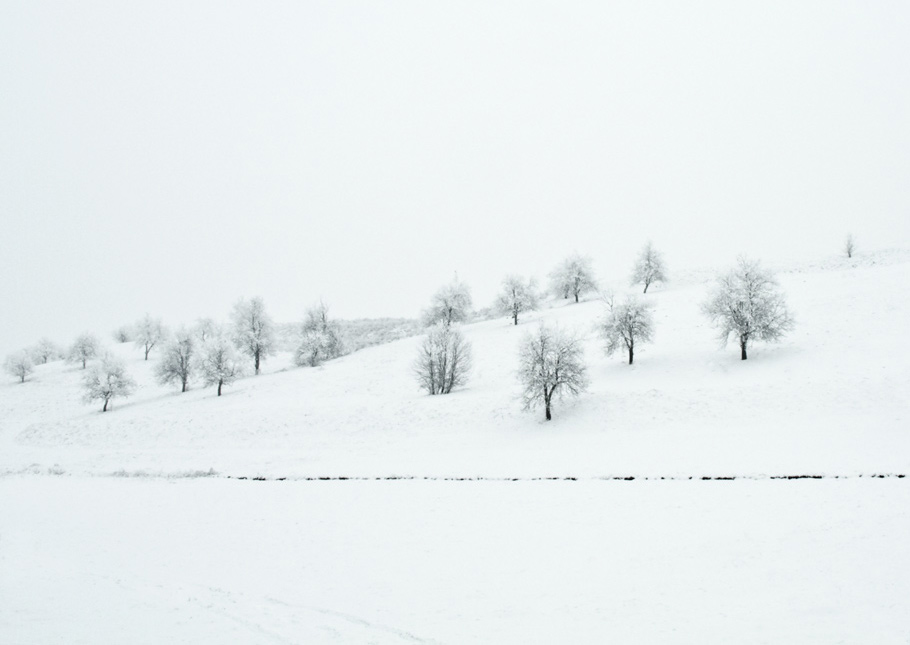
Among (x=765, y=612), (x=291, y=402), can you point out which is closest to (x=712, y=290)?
(x=765, y=612)

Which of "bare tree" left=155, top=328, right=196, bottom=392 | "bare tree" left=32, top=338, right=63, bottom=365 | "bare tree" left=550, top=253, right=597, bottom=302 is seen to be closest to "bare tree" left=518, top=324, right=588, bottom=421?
"bare tree" left=550, top=253, right=597, bottom=302

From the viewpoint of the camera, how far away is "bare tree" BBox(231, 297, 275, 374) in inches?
2458

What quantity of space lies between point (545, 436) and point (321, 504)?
576 inches

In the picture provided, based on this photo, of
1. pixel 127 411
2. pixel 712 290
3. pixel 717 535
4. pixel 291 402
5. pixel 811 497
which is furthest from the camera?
pixel 127 411

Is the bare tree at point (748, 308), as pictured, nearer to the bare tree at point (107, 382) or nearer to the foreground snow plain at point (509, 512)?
the foreground snow plain at point (509, 512)

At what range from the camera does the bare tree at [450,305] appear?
6600 cm

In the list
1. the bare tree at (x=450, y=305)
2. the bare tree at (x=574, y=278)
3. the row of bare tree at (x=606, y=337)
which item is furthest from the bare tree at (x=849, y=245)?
the bare tree at (x=450, y=305)

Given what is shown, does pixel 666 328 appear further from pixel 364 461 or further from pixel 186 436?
pixel 186 436

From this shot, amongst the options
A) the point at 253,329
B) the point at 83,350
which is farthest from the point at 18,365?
the point at 253,329

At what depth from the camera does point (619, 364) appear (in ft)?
133

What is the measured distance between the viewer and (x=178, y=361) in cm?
5556

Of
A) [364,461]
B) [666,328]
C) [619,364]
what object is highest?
[666,328]

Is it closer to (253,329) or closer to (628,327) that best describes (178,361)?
(253,329)

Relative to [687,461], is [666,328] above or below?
above
